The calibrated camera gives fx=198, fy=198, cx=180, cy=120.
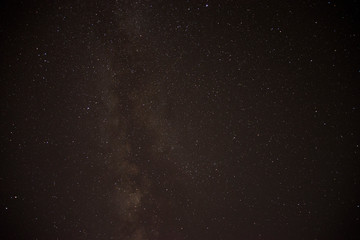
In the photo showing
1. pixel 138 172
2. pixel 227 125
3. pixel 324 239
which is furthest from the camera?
pixel 324 239

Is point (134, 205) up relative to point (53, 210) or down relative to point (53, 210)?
up

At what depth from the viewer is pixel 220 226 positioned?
5.53 ft

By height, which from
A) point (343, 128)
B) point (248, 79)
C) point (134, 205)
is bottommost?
point (134, 205)

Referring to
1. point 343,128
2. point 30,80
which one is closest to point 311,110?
point 343,128

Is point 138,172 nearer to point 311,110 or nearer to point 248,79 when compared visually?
point 248,79

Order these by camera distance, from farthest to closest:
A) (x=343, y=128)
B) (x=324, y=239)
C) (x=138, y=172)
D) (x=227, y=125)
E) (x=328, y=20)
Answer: (x=324, y=239) → (x=138, y=172) → (x=227, y=125) → (x=343, y=128) → (x=328, y=20)

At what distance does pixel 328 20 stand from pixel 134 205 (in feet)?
5.84

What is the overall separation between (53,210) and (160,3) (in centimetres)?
178

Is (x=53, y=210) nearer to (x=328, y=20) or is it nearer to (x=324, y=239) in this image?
(x=324, y=239)

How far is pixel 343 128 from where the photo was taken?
1293 millimetres

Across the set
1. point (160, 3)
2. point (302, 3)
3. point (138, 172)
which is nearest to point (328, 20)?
point (302, 3)

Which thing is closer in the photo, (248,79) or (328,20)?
(328,20)

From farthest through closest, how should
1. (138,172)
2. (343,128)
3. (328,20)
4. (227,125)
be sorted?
(138,172) < (227,125) < (343,128) < (328,20)

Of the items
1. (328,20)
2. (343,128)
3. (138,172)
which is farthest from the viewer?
(138,172)
